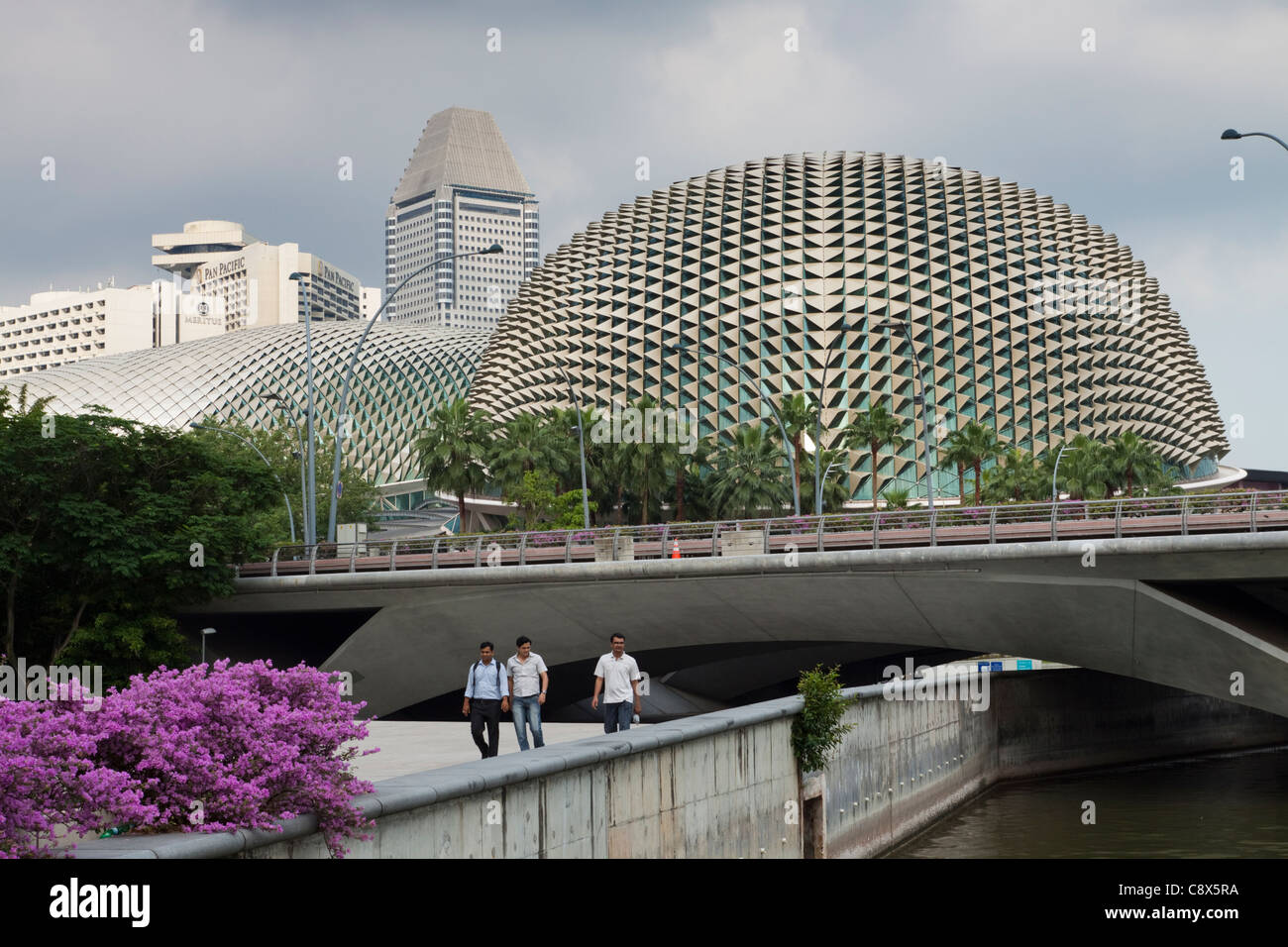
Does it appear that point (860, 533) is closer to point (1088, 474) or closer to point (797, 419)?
point (797, 419)

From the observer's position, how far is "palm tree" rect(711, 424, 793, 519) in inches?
2874

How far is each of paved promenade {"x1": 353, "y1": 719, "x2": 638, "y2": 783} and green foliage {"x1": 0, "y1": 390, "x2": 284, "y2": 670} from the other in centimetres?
1639

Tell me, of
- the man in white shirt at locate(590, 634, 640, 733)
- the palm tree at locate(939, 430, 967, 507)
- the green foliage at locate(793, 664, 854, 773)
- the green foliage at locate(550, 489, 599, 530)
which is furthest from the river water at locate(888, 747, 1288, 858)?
the palm tree at locate(939, 430, 967, 507)

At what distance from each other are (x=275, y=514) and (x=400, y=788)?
258ft

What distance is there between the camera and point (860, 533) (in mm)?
38719

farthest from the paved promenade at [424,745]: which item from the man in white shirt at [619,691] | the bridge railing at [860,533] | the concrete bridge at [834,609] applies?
the bridge railing at [860,533]

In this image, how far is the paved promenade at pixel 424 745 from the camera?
62.7ft

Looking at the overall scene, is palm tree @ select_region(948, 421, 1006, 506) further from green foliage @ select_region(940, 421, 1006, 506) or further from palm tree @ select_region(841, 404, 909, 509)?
palm tree @ select_region(841, 404, 909, 509)

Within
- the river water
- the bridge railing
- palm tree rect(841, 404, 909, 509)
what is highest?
palm tree rect(841, 404, 909, 509)

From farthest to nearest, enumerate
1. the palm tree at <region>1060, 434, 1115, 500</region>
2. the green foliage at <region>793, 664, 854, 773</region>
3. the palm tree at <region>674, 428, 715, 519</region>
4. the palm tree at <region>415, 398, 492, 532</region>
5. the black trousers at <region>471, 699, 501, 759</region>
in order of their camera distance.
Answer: the palm tree at <region>1060, 434, 1115, 500</region>
the palm tree at <region>415, 398, 492, 532</region>
the palm tree at <region>674, 428, 715, 519</region>
the green foliage at <region>793, 664, 854, 773</region>
the black trousers at <region>471, 699, 501, 759</region>

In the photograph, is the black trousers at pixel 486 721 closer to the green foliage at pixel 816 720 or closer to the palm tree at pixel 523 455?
the green foliage at pixel 816 720

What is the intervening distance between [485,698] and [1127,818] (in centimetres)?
1841

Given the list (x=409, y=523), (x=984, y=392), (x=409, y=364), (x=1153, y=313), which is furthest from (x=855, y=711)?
(x=409, y=364)
